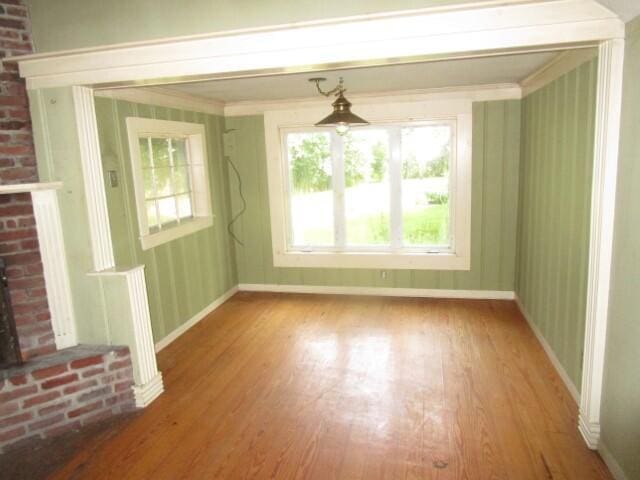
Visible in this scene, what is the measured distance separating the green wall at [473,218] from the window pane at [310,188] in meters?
0.33

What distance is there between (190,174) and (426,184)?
2592 millimetres

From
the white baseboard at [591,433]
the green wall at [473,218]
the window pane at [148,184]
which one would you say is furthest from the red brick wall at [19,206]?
the white baseboard at [591,433]

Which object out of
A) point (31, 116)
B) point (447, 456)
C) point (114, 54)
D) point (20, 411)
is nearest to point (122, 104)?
point (31, 116)

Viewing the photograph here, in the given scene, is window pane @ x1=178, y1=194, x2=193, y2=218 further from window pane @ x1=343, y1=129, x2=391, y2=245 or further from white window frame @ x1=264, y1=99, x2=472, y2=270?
window pane @ x1=343, y1=129, x2=391, y2=245

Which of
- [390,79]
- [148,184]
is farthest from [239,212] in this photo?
[390,79]

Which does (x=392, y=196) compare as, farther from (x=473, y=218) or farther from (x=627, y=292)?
(x=627, y=292)

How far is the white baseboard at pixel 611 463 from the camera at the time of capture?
2049mm

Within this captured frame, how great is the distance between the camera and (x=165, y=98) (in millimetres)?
3865

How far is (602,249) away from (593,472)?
1131 mm

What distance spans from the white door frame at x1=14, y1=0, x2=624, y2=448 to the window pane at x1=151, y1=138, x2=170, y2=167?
4.52 feet

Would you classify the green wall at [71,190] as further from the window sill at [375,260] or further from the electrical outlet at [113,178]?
the window sill at [375,260]

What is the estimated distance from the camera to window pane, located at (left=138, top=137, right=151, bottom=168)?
12.3ft

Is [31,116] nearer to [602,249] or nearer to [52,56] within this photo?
[52,56]

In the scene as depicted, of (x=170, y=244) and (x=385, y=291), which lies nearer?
(x=170, y=244)
